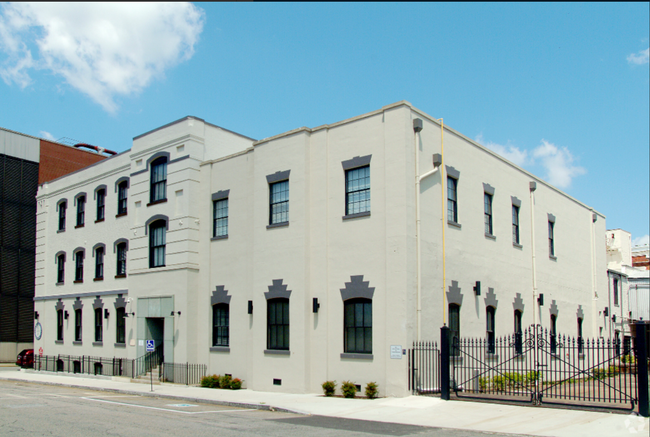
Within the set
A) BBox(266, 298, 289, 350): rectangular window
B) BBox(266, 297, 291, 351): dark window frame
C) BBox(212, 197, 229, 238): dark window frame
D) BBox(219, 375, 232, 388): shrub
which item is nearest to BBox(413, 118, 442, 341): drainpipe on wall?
BBox(266, 297, 291, 351): dark window frame

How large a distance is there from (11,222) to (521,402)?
124ft

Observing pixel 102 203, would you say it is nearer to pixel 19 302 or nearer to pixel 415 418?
pixel 19 302

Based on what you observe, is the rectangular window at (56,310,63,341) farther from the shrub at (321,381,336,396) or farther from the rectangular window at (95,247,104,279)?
the shrub at (321,381,336,396)

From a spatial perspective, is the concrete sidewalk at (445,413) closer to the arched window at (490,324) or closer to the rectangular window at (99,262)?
the arched window at (490,324)

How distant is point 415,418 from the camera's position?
1515cm

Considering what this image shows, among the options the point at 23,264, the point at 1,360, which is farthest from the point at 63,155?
the point at 1,360

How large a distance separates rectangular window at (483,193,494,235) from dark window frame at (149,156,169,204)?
559 inches

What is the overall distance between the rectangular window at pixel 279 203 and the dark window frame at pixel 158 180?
6773mm

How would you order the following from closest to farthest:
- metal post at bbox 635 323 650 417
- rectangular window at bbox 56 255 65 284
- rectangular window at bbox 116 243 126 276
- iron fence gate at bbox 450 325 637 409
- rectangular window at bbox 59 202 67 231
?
1. metal post at bbox 635 323 650 417
2. iron fence gate at bbox 450 325 637 409
3. rectangular window at bbox 116 243 126 276
4. rectangular window at bbox 56 255 65 284
5. rectangular window at bbox 59 202 67 231

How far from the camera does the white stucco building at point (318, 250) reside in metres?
19.8

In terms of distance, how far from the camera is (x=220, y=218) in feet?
84.1

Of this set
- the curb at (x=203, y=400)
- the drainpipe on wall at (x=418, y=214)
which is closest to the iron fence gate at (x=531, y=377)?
the drainpipe on wall at (x=418, y=214)

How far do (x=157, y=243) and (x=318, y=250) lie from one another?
998cm

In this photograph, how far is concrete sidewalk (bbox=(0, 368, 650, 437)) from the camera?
13.3 m
